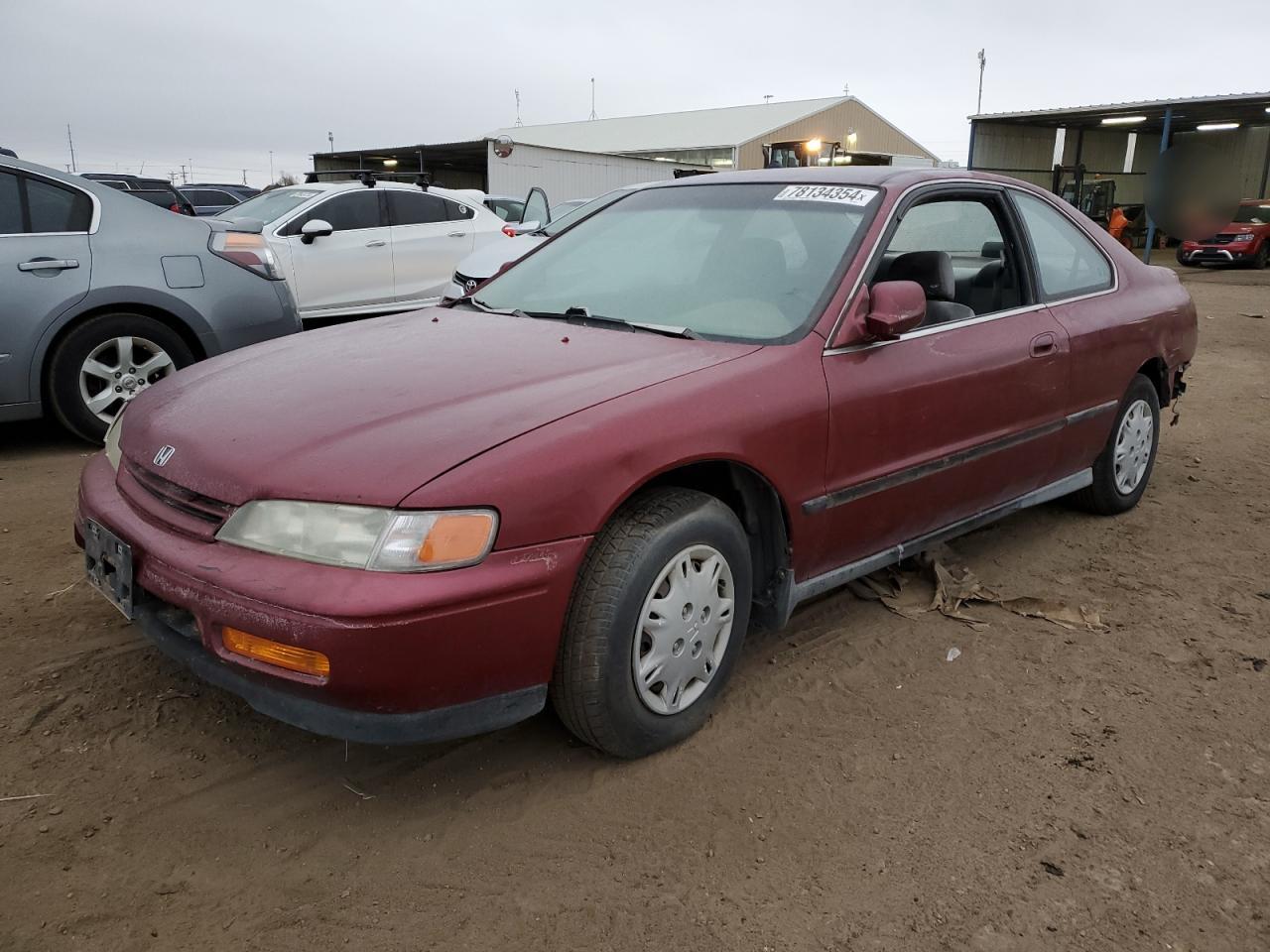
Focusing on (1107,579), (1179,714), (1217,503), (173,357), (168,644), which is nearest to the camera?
(168,644)

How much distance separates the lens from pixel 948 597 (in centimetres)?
368

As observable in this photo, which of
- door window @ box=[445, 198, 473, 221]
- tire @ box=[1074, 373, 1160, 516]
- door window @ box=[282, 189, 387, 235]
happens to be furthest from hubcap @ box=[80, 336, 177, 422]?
door window @ box=[445, 198, 473, 221]

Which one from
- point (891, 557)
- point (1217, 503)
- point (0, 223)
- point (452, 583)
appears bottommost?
point (1217, 503)

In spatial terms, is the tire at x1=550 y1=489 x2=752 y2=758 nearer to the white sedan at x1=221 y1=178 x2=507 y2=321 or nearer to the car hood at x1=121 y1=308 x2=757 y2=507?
the car hood at x1=121 y1=308 x2=757 y2=507

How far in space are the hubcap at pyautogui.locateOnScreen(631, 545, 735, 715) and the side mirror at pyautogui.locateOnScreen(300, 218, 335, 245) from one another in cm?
714

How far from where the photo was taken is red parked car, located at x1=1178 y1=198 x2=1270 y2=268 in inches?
822

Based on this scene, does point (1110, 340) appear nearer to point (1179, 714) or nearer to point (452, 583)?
point (1179, 714)

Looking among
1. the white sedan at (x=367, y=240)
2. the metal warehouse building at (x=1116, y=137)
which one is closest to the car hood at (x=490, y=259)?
the white sedan at (x=367, y=240)

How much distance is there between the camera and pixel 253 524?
2.20 metres

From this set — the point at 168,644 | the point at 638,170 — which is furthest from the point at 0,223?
the point at 638,170

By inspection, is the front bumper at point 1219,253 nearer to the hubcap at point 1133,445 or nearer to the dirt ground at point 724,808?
the hubcap at point 1133,445

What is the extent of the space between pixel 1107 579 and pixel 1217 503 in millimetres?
1413

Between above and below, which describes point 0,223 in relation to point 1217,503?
above

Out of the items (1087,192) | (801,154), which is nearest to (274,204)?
(801,154)
